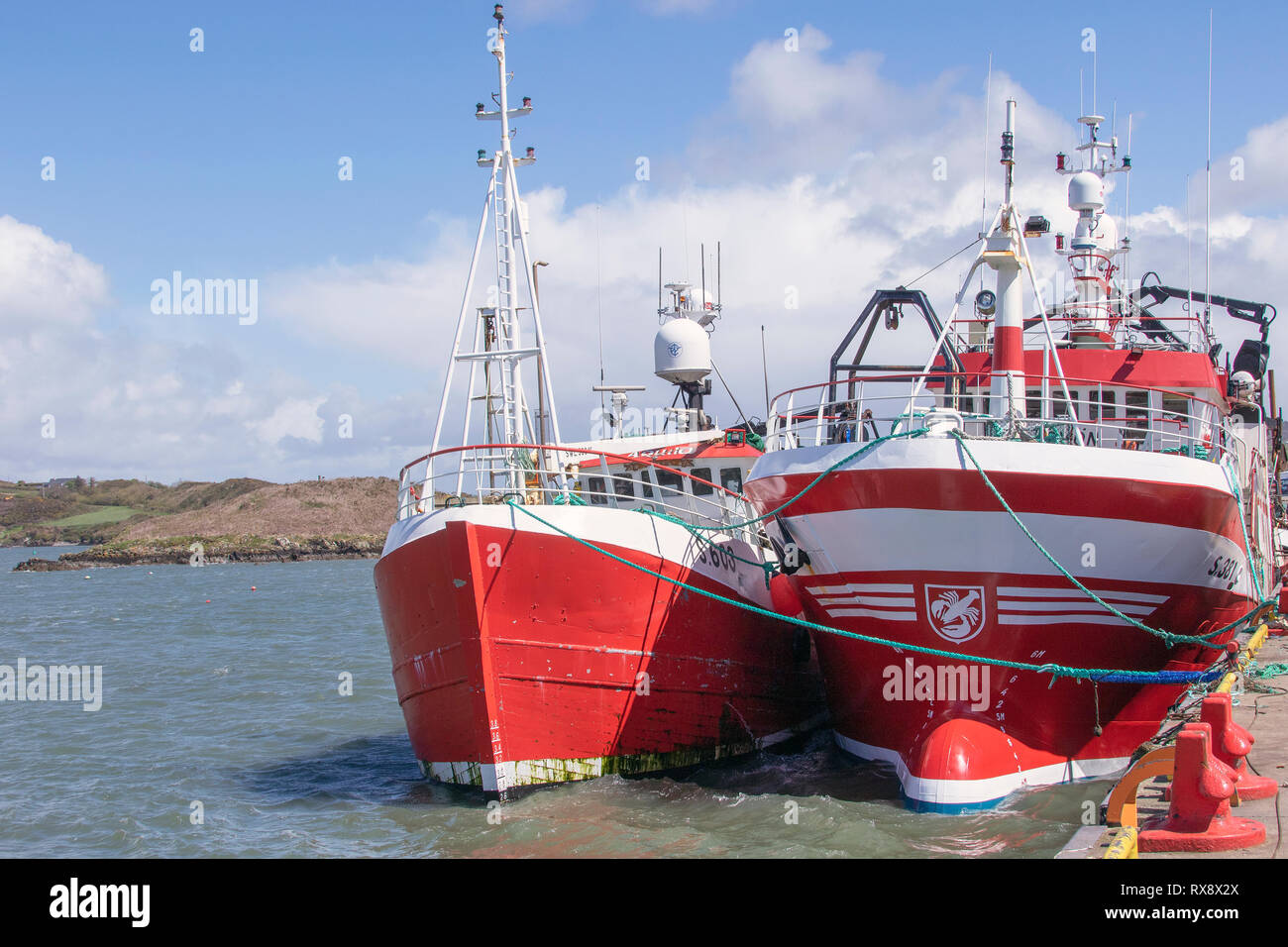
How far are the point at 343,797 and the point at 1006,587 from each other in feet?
28.0

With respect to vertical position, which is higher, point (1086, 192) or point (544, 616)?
point (1086, 192)

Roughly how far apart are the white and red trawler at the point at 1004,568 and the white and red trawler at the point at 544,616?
1476 millimetres

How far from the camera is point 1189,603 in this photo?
12047mm

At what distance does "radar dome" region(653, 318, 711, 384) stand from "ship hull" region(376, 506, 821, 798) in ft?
22.7

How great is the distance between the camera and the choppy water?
1088 centimetres

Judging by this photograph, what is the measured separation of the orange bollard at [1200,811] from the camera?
739 centimetres

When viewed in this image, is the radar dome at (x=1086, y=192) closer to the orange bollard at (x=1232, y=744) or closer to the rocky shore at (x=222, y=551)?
the orange bollard at (x=1232, y=744)

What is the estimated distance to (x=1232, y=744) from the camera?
8.12m

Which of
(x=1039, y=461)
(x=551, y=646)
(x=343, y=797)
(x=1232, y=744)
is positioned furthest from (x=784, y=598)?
(x=1232, y=744)

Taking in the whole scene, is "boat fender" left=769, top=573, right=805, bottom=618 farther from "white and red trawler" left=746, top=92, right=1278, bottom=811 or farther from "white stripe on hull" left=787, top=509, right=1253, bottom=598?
"white stripe on hull" left=787, top=509, right=1253, bottom=598

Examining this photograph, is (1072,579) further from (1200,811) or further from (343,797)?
(343,797)

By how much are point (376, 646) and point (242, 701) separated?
30.4ft

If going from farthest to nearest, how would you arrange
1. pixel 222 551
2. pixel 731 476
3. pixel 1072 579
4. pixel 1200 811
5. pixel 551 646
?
pixel 222 551 → pixel 731 476 → pixel 551 646 → pixel 1072 579 → pixel 1200 811
